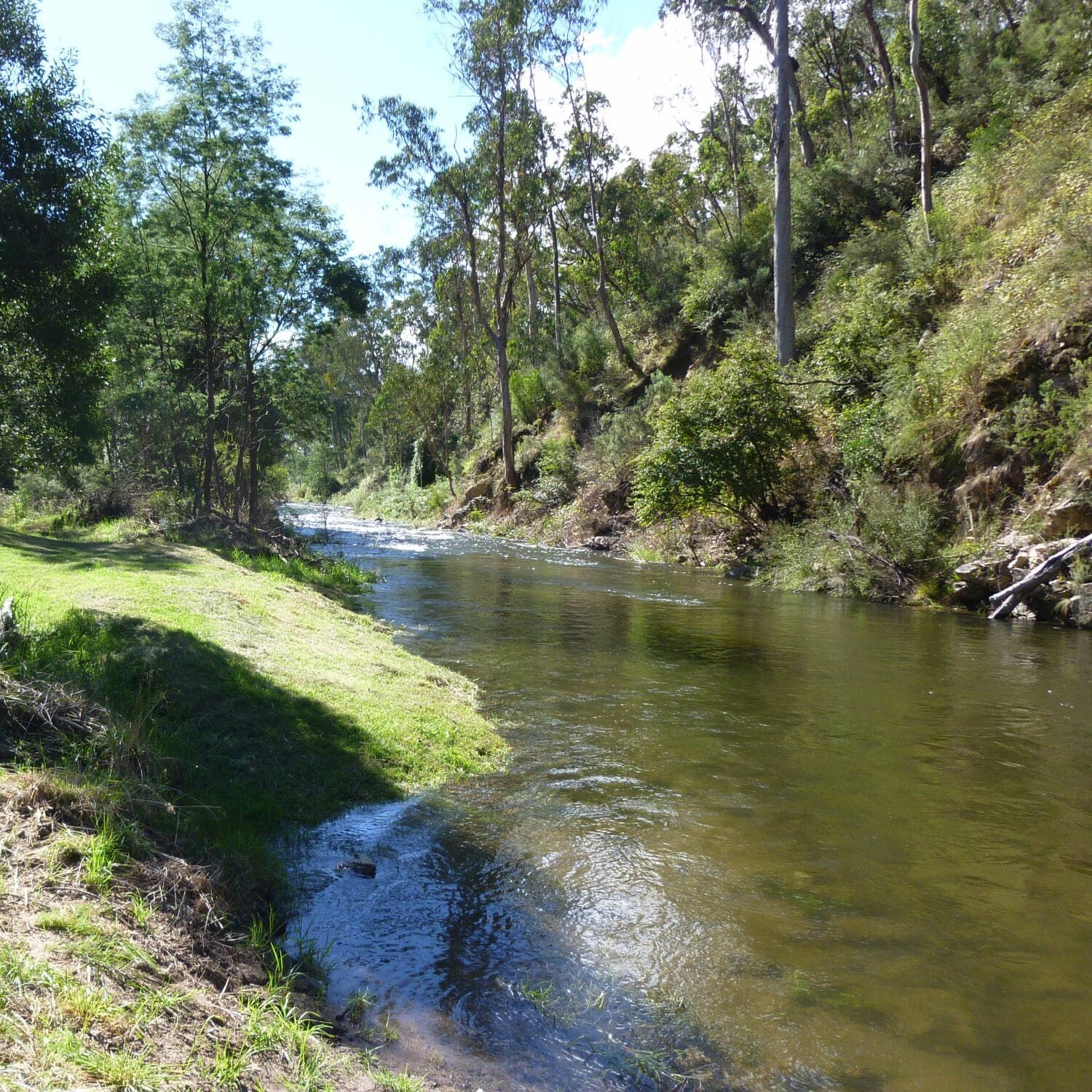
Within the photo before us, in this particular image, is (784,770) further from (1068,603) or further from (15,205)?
(15,205)

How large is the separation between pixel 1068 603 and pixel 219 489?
79.0 ft

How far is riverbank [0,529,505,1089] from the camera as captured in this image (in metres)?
2.79

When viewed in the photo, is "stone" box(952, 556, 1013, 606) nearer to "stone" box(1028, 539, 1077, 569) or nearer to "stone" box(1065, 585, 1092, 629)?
"stone" box(1028, 539, 1077, 569)

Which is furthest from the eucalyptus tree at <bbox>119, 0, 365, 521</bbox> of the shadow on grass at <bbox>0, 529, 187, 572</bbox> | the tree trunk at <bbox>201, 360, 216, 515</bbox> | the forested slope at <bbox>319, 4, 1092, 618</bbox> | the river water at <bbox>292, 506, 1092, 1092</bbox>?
the river water at <bbox>292, 506, 1092, 1092</bbox>

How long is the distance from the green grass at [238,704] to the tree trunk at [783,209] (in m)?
16.9

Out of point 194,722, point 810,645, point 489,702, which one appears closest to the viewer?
point 194,722

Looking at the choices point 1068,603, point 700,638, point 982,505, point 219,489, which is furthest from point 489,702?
point 219,489

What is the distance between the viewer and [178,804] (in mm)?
4898

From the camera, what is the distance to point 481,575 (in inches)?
806

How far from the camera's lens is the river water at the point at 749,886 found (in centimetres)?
362

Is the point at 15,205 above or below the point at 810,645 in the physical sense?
above

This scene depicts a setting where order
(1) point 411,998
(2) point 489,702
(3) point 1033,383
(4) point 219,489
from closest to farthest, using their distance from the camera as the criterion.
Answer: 1. (1) point 411,998
2. (2) point 489,702
3. (3) point 1033,383
4. (4) point 219,489

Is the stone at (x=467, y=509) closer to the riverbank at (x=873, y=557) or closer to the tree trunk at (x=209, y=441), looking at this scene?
the riverbank at (x=873, y=557)

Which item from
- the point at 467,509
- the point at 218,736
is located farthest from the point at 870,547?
the point at 467,509
